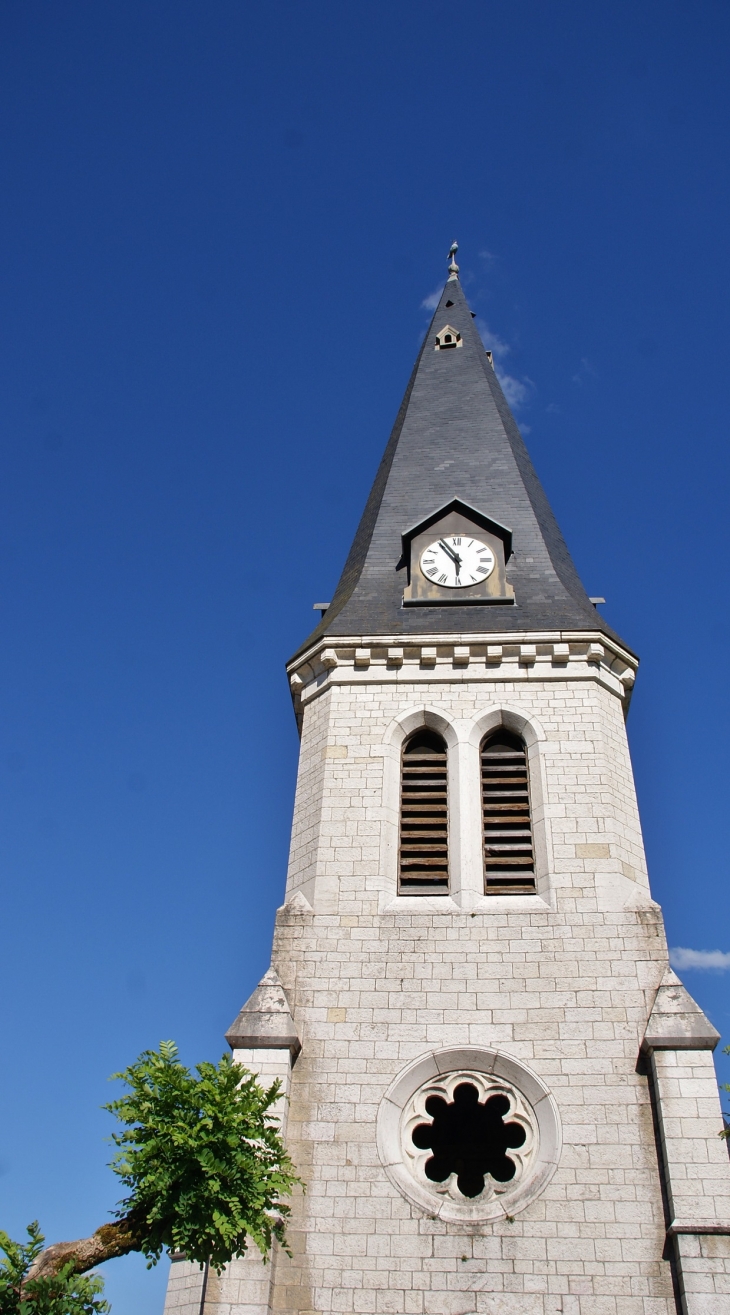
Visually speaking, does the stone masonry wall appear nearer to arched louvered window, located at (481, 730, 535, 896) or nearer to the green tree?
arched louvered window, located at (481, 730, 535, 896)

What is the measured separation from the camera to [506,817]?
43.9 feet

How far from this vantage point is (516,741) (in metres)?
14.1

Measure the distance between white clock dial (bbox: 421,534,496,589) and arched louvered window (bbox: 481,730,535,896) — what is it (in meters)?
2.74

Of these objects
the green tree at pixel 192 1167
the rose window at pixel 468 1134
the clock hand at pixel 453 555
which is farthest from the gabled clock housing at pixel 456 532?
the green tree at pixel 192 1167

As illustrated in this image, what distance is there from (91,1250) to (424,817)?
578 cm

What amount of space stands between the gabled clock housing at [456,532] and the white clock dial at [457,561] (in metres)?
0.07

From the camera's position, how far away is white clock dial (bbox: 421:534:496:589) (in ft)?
52.7

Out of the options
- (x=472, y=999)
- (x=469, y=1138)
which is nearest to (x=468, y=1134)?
(x=469, y=1138)

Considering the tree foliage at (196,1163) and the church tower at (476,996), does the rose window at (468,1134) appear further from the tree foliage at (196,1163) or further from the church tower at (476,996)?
the tree foliage at (196,1163)

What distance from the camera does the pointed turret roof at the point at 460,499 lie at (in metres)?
15.4

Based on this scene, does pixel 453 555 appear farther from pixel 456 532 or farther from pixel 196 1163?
pixel 196 1163

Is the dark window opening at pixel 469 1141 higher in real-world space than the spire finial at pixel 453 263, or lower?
lower

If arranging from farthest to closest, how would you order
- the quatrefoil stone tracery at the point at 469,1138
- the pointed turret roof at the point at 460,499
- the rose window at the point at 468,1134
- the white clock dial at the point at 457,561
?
the white clock dial at the point at 457,561 → the pointed turret roof at the point at 460,499 → the quatrefoil stone tracery at the point at 469,1138 → the rose window at the point at 468,1134

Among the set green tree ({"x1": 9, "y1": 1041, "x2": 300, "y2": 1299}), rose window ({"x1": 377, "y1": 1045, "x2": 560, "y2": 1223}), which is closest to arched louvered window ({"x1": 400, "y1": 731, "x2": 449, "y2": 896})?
rose window ({"x1": 377, "y1": 1045, "x2": 560, "y2": 1223})
